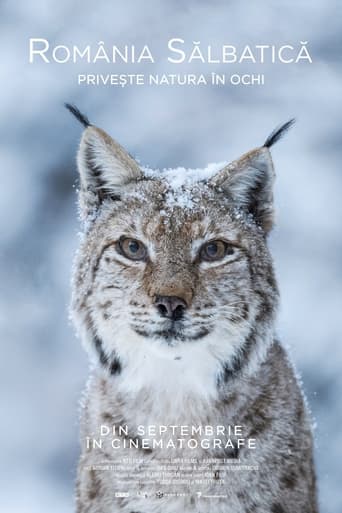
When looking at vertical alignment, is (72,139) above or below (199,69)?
below

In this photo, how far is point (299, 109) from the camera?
410 cm

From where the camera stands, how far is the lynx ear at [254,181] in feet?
11.6

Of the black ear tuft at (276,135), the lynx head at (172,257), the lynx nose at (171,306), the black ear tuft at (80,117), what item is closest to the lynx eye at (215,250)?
the lynx head at (172,257)

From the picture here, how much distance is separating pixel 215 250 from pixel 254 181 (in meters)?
0.41

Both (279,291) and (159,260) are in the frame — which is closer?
(159,260)

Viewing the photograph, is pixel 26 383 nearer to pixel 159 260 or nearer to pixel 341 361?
pixel 159 260

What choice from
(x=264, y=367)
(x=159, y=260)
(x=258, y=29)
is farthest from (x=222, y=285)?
(x=258, y=29)

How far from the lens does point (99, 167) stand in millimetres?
3605

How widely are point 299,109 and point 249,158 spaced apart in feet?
2.47

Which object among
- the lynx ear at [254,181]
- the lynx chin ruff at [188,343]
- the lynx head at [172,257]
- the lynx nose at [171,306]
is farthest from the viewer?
the lynx ear at [254,181]

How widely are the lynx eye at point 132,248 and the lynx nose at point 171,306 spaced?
14.2 inches

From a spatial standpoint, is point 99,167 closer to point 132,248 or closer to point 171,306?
point 132,248

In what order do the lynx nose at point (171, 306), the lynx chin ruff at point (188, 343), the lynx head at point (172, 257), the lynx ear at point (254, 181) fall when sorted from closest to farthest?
the lynx nose at point (171, 306), the lynx head at point (172, 257), the lynx chin ruff at point (188, 343), the lynx ear at point (254, 181)

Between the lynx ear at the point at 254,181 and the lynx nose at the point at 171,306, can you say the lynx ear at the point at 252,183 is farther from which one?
the lynx nose at the point at 171,306
